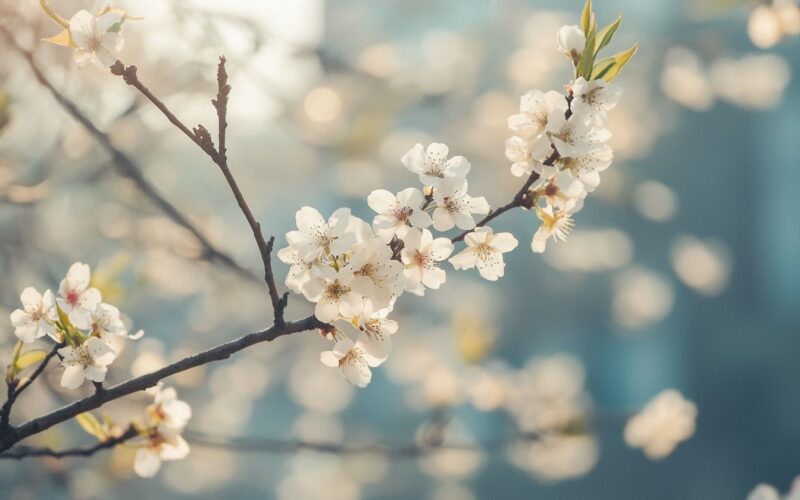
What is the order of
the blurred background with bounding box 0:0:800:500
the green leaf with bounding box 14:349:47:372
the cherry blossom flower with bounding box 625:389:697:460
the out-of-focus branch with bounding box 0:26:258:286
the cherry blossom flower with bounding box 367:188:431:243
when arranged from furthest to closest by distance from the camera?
1. the cherry blossom flower with bounding box 625:389:697:460
2. the blurred background with bounding box 0:0:800:500
3. the out-of-focus branch with bounding box 0:26:258:286
4. the green leaf with bounding box 14:349:47:372
5. the cherry blossom flower with bounding box 367:188:431:243

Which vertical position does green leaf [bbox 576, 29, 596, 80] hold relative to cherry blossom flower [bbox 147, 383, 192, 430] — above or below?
above

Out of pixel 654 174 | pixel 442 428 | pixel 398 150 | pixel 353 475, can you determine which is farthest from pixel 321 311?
pixel 654 174

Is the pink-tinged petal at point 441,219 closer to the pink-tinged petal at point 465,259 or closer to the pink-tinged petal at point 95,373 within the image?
the pink-tinged petal at point 465,259

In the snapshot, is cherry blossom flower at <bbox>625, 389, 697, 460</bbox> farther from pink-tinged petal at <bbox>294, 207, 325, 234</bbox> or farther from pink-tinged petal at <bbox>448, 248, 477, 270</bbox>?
pink-tinged petal at <bbox>294, 207, 325, 234</bbox>

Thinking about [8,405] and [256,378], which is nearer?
[8,405]

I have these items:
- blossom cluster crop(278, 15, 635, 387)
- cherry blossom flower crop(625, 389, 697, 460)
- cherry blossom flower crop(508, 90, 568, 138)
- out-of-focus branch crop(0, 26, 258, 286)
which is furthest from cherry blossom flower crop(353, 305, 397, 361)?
cherry blossom flower crop(625, 389, 697, 460)

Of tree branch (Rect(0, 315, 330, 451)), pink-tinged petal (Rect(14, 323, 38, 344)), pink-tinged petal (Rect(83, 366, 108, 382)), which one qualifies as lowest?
tree branch (Rect(0, 315, 330, 451))

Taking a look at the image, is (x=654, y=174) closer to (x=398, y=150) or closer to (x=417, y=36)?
(x=417, y=36)
